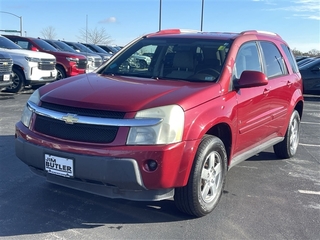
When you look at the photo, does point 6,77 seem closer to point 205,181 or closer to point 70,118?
point 70,118

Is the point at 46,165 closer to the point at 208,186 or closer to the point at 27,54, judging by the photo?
the point at 208,186

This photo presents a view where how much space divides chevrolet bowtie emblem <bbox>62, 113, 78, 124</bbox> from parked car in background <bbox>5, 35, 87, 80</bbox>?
11.0m

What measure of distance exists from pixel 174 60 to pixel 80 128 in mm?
1652

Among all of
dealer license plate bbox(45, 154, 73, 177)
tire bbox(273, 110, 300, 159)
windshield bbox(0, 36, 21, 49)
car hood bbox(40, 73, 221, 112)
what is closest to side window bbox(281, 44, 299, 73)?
tire bbox(273, 110, 300, 159)

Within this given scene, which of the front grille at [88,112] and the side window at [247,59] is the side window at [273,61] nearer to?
the side window at [247,59]

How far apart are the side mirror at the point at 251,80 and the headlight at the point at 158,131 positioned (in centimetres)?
118

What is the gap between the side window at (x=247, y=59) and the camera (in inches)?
181

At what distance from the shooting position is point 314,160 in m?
6.30

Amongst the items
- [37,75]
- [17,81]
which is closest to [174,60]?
[37,75]

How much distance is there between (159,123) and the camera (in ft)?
11.1

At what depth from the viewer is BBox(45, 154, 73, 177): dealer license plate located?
3515 mm

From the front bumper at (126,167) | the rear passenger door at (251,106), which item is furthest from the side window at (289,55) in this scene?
the front bumper at (126,167)

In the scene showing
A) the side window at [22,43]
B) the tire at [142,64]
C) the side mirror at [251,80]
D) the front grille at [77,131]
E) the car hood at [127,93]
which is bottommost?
the front grille at [77,131]

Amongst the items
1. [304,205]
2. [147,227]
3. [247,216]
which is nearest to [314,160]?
[304,205]
